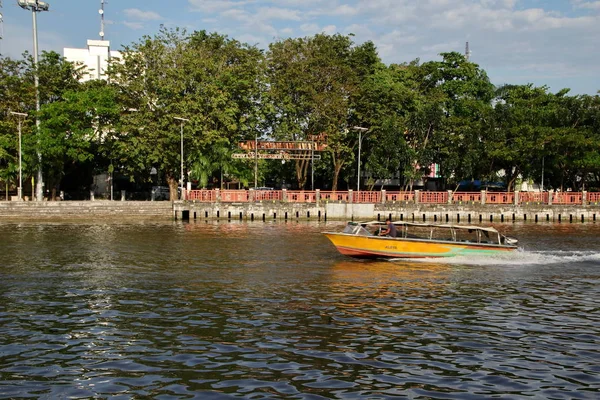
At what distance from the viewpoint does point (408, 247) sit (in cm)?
2647

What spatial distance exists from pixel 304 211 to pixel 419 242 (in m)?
28.3

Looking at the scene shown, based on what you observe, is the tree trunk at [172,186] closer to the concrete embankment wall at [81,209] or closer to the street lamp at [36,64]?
the concrete embankment wall at [81,209]

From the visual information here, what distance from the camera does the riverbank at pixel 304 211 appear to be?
174ft

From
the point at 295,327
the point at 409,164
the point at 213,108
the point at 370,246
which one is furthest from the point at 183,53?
the point at 295,327

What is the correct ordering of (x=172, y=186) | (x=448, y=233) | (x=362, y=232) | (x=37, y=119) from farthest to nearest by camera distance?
(x=172, y=186)
(x=37, y=119)
(x=448, y=233)
(x=362, y=232)

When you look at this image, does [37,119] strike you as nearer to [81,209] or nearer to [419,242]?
[81,209]

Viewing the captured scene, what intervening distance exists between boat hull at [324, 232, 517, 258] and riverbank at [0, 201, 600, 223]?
88.2 feet

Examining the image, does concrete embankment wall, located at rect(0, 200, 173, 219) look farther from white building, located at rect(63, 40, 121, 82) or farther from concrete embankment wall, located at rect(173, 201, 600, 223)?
white building, located at rect(63, 40, 121, 82)

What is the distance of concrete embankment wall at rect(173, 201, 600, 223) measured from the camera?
53688 mm

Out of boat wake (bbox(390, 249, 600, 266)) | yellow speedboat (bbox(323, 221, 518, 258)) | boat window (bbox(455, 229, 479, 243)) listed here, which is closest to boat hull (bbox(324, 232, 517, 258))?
yellow speedboat (bbox(323, 221, 518, 258))

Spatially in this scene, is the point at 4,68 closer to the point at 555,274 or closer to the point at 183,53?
the point at 183,53

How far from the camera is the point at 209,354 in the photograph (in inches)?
484

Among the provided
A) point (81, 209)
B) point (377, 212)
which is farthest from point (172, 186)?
point (377, 212)

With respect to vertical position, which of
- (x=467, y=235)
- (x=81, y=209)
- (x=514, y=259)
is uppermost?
(x=81, y=209)
